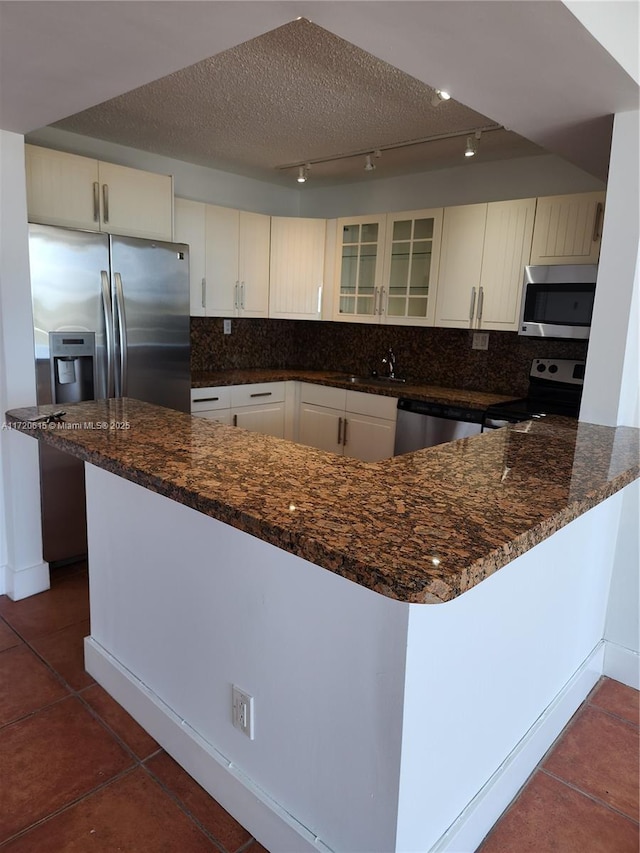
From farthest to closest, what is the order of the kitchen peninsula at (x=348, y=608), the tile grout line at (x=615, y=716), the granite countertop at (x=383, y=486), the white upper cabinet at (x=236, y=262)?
the white upper cabinet at (x=236, y=262), the tile grout line at (x=615, y=716), the kitchen peninsula at (x=348, y=608), the granite countertop at (x=383, y=486)

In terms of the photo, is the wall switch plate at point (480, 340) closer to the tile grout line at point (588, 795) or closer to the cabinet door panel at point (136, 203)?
the cabinet door panel at point (136, 203)

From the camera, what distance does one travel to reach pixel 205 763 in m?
1.65

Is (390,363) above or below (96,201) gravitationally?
below

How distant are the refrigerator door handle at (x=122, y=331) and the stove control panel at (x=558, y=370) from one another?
98.3 inches

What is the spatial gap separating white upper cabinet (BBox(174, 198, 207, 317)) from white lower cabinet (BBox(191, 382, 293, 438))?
61 centimetres

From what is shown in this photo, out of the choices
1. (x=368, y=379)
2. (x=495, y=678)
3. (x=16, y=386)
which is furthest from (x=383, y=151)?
(x=495, y=678)

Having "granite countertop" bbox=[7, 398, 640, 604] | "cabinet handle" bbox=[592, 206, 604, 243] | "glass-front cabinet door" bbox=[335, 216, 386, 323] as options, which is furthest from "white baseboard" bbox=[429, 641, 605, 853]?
"glass-front cabinet door" bbox=[335, 216, 386, 323]

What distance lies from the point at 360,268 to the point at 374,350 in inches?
27.4

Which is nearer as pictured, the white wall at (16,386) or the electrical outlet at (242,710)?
the electrical outlet at (242,710)

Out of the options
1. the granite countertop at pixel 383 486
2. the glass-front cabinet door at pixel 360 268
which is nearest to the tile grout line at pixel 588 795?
the granite countertop at pixel 383 486

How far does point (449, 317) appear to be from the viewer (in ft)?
12.3

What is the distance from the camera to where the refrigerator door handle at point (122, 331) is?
3.05 metres

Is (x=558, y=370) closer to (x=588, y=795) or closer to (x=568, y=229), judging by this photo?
(x=568, y=229)

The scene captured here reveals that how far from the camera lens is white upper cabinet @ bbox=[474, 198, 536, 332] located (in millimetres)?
3359
